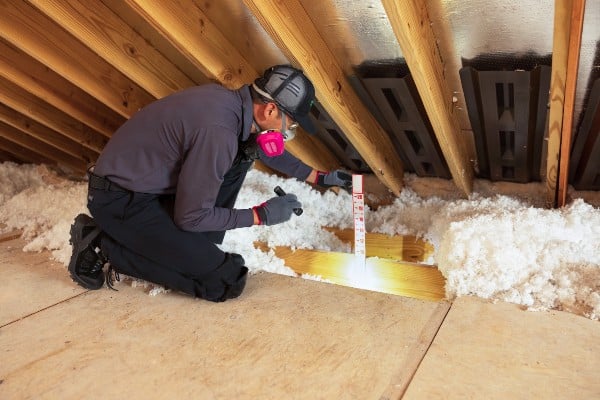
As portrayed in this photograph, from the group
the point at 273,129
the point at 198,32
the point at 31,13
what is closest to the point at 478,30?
the point at 273,129

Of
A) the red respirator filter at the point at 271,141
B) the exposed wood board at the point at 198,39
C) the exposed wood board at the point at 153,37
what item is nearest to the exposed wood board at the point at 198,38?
the exposed wood board at the point at 198,39

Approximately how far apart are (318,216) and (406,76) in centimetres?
117

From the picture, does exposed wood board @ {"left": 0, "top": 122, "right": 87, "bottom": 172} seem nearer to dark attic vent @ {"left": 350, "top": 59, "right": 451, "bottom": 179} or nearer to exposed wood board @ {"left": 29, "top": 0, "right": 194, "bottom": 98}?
exposed wood board @ {"left": 29, "top": 0, "right": 194, "bottom": 98}

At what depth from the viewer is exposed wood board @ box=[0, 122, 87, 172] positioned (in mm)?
3367

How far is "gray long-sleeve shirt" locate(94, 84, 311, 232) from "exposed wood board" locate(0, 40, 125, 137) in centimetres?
104

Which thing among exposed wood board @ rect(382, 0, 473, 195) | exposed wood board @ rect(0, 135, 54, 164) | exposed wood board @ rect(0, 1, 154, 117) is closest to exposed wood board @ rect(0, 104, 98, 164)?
exposed wood board @ rect(0, 135, 54, 164)

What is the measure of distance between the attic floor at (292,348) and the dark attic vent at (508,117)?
2.95ft

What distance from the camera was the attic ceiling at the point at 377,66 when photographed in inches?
68.2

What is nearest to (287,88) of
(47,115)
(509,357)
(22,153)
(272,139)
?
(272,139)

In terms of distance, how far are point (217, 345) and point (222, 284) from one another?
355mm

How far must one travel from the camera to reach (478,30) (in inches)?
70.9

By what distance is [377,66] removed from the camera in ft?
7.02

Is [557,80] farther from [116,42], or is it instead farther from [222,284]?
[116,42]

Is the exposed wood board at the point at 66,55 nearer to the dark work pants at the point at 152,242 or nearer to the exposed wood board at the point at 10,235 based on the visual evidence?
the dark work pants at the point at 152,242
